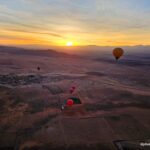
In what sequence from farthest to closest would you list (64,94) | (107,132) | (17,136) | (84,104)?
(64,94), (84,104), (107,132), (17,136)

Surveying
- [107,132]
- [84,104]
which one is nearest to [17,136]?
[107,132]

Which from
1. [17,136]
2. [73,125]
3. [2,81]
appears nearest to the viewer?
[17,136]

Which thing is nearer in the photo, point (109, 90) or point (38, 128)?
point (38, 128)

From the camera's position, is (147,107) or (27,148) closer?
(27,148)

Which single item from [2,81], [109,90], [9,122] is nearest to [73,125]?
[9,122]

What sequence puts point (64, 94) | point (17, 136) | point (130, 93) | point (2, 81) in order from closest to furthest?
point (17, 136), point (64, 94), point (130, 93), point (2, 81)

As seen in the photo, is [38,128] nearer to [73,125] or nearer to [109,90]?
[73,125]

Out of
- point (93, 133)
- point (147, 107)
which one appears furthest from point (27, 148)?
point (147, 107)

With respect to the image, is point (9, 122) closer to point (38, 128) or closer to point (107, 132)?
point (38, 128)

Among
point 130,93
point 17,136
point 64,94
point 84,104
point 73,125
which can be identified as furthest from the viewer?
point 130,93
